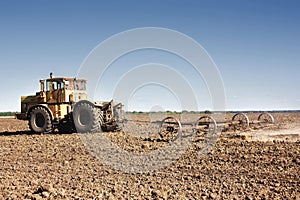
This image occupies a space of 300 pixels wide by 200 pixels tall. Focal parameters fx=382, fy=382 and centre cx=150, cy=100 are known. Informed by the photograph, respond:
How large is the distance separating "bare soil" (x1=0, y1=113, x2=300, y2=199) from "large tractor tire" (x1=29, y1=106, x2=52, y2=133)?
574 cm

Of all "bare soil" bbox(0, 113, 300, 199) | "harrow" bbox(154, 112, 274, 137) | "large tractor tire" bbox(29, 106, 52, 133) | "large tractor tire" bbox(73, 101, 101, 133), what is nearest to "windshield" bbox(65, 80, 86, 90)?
"large tractor tire" bbox(73, 101, 101, 133)

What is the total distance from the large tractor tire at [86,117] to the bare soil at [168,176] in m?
4.90

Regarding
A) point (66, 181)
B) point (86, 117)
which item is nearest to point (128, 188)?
point (66, 181)

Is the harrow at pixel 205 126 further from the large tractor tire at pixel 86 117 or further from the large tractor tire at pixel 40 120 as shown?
the large tractor tire at pixel 40 120

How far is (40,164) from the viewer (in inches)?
372

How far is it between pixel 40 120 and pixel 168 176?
451 inches

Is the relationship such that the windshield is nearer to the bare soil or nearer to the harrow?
the harrow

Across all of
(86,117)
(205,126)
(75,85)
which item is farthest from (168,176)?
(75,85)

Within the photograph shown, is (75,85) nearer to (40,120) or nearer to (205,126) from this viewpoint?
(40,120)

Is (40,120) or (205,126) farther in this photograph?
(205,126)

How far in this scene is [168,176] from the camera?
25.2 ft

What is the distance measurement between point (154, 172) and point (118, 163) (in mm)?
1484

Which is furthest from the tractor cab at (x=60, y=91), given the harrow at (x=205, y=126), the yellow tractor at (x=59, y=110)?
the harrow at (x=205, y=126)

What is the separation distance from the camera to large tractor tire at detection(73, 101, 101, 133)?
1661cm
